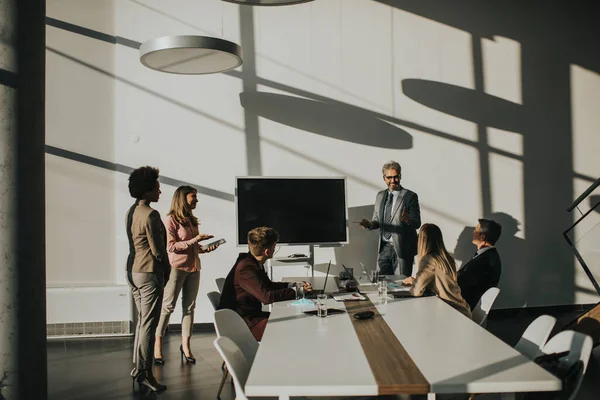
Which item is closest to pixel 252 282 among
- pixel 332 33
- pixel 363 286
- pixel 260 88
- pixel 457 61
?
pixel 363 286

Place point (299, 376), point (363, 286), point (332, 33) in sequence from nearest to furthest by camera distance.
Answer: point (299, 376) → point (363, 286) → point (332, 33)

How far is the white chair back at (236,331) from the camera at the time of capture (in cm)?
324

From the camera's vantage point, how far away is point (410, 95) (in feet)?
23.1

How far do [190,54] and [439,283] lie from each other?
8.93ft

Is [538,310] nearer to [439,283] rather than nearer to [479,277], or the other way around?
[479,277]

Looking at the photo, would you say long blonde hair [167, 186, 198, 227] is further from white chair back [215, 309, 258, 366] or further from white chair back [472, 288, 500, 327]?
white chair back [472, 288, 500, 327]

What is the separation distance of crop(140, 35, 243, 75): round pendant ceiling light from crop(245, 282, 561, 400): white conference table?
7.59 feet

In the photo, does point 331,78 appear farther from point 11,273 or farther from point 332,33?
point 11,273

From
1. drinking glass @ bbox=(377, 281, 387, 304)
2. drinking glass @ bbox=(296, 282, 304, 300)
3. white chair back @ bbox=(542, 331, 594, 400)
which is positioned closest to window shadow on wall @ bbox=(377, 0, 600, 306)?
drinking glass @ bbox=(377, 281, 387, 304)

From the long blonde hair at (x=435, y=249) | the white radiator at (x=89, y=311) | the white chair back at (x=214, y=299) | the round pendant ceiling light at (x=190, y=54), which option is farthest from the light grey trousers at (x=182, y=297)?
the long blonde hair at (x=435, y=249)

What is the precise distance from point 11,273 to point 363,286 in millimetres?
2477

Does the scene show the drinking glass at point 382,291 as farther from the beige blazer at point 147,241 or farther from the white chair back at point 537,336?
the beige blazer at point 147,241

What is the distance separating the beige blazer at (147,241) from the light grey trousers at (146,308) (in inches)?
2.6

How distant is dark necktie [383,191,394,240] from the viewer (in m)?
6.12
